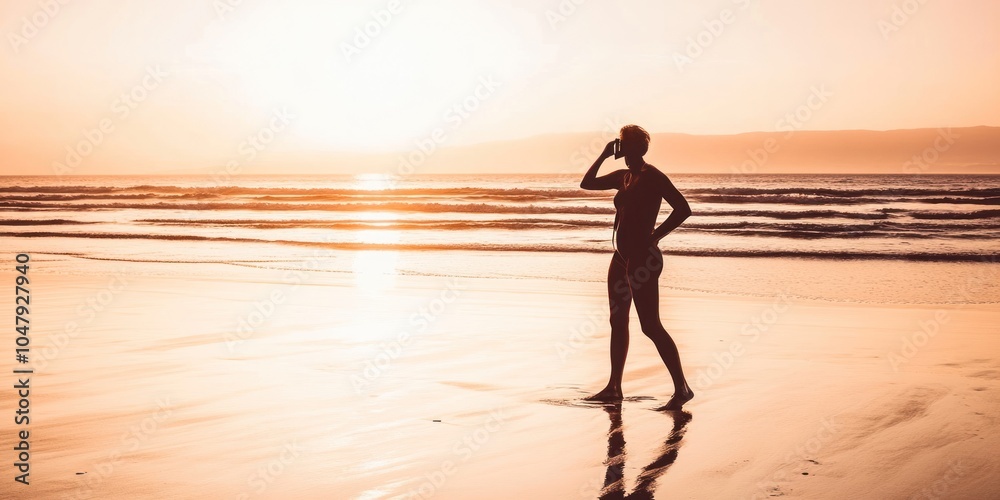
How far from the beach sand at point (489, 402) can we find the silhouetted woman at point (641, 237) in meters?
0.52

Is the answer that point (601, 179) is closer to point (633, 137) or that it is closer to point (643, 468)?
point (633, 137)

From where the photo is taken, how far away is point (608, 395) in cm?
534

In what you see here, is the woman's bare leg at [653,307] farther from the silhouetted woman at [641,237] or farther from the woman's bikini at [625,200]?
the woman's bikini at [625,200]

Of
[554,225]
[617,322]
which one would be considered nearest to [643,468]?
[617,322]

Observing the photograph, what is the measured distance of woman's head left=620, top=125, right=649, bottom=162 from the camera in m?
5.03

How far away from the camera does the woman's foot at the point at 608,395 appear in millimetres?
5305

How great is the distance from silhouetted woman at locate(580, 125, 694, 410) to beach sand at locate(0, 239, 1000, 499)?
515mm

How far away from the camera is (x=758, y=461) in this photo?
4.05m

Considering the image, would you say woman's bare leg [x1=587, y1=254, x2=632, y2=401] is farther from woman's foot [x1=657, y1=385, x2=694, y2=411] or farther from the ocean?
the ocean

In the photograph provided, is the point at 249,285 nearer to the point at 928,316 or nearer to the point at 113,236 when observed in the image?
the point at 928,316

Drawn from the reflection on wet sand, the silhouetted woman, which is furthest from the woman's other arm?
the reflection on wet sand

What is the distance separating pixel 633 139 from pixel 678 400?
5.84 ft

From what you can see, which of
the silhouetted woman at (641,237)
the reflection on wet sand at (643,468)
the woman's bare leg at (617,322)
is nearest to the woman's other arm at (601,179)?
the silhouetted woman at (641,237)

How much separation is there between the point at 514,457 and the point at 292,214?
34.4 metres
